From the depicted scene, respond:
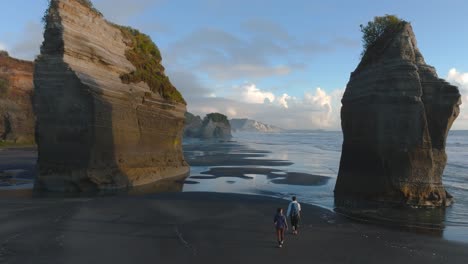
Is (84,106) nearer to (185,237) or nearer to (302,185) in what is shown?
(185,237)

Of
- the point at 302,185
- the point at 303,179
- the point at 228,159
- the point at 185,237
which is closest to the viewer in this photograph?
the point at 185,237

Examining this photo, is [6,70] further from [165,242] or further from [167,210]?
[165,242]

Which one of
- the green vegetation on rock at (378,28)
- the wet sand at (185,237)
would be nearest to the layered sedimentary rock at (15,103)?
the wet sand at (185,237)

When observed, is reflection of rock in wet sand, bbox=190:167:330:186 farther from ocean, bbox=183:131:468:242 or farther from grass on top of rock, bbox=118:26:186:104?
grass on top of rock, bbox=118:26:186:104

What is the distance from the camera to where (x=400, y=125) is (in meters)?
24.2

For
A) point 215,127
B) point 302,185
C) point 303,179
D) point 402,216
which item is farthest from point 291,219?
point 215,127

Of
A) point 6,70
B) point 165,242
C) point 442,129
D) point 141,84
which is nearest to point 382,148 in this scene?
point 442,129

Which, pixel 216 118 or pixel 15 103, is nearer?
pixel 15 103

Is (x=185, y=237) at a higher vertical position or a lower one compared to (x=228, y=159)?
lower

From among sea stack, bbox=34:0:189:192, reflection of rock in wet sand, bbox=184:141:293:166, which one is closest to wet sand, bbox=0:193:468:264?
sea stack, bbox=34:0:189:192

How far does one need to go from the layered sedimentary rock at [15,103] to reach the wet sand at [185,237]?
5631 cm

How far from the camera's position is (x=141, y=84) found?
108ft

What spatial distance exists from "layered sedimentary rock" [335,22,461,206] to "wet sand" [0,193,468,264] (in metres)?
5.07

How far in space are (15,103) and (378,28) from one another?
71.6m
